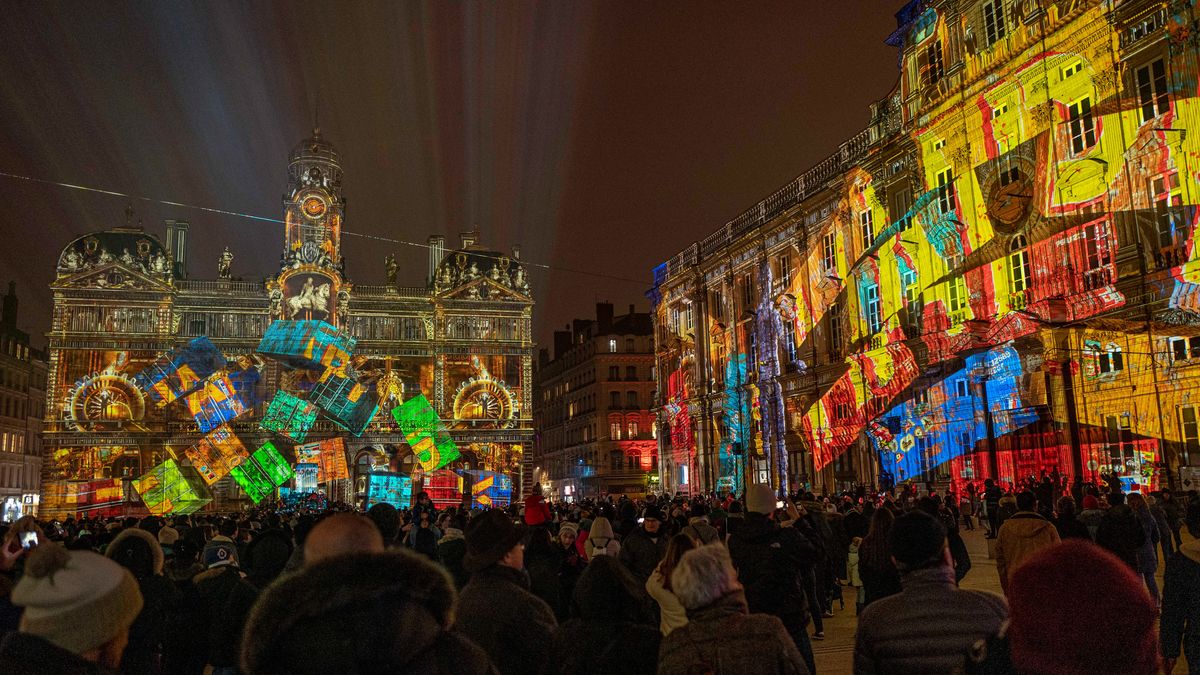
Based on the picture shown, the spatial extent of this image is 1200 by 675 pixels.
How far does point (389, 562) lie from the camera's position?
2.32m

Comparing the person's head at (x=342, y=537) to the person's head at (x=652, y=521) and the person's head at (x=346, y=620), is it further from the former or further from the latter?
the person's head at (x=652, y=521)

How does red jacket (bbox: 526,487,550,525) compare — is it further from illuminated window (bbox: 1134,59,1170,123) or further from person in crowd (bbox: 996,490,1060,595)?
illuminated window (bbox: 1134,59,1170,123)

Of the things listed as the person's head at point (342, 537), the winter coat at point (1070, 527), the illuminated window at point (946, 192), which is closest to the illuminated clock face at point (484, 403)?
the illuminated window at point (946, 192)

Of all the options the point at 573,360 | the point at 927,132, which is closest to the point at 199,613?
the point at 927,132

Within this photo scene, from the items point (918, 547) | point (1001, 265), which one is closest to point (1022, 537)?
point (918, 547)

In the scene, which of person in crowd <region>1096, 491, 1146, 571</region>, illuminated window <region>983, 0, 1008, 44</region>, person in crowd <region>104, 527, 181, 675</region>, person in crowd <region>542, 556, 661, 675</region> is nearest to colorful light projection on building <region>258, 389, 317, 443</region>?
illuminated window <region>983, 0, 1008, 44</region>

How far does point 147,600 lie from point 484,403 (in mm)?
56918

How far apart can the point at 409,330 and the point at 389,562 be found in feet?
203

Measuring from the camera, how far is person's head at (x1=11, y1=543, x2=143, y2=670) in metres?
2.68

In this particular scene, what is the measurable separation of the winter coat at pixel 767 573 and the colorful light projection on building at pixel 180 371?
191 ft

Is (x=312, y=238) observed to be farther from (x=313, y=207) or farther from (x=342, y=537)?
(x=342, y=537)

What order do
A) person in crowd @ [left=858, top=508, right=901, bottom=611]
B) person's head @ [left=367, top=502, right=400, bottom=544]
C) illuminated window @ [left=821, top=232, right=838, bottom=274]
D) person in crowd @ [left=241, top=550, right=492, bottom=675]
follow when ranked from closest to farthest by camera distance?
person in crowd @ [left=241, top=550, right=492, bottom=675] < person in crowd @ [left=858, top=508, right=901, bottom=611] < person's head @ [left=367, top=502, right=400, bottom=544] < illuminated window @ [left=821, top=232, right=838, bottom=274]

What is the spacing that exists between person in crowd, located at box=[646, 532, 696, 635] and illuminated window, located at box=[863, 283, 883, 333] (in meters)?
30.5

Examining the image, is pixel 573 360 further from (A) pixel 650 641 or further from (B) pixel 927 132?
(A) pixel 650 641
